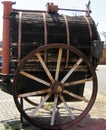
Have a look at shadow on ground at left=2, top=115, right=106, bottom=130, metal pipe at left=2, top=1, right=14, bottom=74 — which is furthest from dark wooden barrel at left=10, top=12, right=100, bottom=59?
A: shadow on ground at left=2, top=115, right=106, bottom=130

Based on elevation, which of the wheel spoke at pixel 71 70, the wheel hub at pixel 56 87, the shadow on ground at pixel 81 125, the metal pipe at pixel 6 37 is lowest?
the shadow on ground at pixel 81 125

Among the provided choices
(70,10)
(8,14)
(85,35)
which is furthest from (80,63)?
(8,14)

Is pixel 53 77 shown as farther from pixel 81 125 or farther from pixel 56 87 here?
pixel 81 125

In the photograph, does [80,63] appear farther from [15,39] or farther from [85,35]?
[15,39]

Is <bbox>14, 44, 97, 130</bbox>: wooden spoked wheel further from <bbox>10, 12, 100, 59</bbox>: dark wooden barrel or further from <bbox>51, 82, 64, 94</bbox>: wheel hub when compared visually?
<bbox>10, 12, 100, 59</bbox>: dark wooden barrel

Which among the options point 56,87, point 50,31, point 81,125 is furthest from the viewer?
point 81,125

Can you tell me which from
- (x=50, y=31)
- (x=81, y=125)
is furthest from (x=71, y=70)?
(x=81, y=125)

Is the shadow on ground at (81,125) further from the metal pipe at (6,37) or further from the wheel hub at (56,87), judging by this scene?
the metal pipe at (6,37)

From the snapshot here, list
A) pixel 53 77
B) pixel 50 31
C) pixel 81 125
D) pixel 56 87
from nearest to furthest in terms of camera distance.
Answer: pixel 56 87 → pixel 50 31 → pixel 53 77 → pixel 81 125

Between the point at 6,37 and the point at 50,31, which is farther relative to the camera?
the point at 6,37

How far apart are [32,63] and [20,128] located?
4.46 ft

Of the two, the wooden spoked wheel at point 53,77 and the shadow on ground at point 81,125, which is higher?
the wooden spoked wheel at point 53,77

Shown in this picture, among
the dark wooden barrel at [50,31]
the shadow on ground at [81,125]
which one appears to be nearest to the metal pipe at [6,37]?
the dark wooden barrel at [50,31]

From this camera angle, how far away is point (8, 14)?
7.48m
